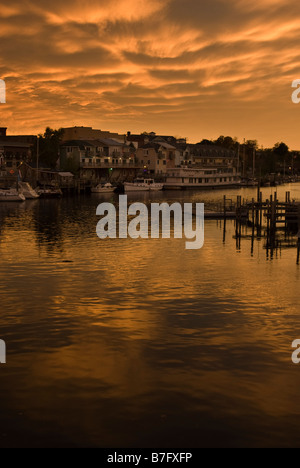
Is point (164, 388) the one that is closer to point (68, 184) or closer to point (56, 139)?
point (68, 184)

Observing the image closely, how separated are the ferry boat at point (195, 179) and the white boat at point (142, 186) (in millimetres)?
8651

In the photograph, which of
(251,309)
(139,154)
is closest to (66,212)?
(251,309)

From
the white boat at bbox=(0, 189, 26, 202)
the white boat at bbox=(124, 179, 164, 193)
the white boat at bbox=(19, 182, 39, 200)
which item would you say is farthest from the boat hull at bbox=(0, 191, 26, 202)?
the white boat at bbox=(124, 179, 164, 193)

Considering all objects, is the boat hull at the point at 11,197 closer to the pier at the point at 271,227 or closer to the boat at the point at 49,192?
the boat at the point at 49,192

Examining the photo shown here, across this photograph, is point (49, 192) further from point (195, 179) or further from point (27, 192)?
point (195, 179)

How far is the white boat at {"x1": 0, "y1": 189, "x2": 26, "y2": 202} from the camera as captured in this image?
92.9 meters

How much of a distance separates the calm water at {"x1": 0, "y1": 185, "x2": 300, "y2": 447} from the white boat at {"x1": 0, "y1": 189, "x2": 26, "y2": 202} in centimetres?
6044

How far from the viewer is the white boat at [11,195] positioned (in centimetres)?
9294

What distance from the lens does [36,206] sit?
278 ft

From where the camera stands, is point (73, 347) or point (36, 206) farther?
point (36, 206)

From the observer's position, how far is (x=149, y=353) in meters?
17.1
